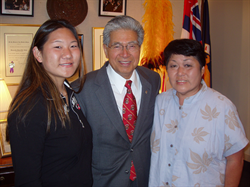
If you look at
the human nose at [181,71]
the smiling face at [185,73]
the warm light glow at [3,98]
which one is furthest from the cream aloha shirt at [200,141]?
the warm light glow at [3,98]

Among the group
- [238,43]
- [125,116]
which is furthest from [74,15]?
[238,43]

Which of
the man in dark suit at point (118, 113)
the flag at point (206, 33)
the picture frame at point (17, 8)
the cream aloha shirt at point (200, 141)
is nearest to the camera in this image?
the cream aloha shirt at point (200, 141)

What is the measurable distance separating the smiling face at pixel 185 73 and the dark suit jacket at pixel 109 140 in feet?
1.30

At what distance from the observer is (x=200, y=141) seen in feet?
→ 4.17

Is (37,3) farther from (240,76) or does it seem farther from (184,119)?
(240,76)

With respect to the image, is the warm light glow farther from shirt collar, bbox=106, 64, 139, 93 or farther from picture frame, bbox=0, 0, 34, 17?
shirt collar, bbox=106, 64, 139, 93

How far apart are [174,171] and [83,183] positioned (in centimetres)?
62

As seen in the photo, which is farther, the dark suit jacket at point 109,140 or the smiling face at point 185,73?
the dark suit jacket at point 109,140

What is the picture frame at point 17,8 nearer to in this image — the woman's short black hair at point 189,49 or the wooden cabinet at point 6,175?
the wooden cabinet at point 6,175

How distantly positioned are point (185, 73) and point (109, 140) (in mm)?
761

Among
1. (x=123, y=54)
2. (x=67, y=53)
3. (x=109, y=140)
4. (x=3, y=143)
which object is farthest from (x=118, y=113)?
(x=3, y=143)

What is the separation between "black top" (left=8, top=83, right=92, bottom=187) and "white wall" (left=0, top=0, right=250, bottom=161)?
1824 mm

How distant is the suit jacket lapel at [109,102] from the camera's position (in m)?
1.47

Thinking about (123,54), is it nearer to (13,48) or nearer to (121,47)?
(121,47)
